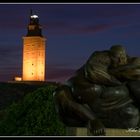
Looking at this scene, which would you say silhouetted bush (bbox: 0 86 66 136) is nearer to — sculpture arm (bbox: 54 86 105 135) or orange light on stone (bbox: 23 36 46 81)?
sculpture arm (bbox: 54 86 105 135)

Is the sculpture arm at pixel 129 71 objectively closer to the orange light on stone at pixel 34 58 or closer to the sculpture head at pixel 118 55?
the sculpture head at pixel 118 55

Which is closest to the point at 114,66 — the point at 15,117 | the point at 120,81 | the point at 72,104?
the point at 120,81

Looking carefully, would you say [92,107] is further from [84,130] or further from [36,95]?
[36,95]

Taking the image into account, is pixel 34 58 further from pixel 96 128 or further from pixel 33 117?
pixel 96 128

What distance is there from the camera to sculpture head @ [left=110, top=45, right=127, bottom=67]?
11.1 ft

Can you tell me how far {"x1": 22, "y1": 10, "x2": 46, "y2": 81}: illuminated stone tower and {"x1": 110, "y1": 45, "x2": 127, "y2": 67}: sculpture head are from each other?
5316 centimetres

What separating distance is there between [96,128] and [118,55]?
0.47 m

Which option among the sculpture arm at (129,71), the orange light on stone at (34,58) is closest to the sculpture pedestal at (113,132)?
the sculpture arm at (129,71)

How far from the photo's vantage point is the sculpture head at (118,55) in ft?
11.1

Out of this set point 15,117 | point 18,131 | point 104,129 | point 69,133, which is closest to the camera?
point 104,129

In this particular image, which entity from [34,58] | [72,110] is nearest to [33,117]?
[72,110]

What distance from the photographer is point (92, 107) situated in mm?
3336

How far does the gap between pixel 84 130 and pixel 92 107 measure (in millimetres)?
152

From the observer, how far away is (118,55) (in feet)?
11.1
